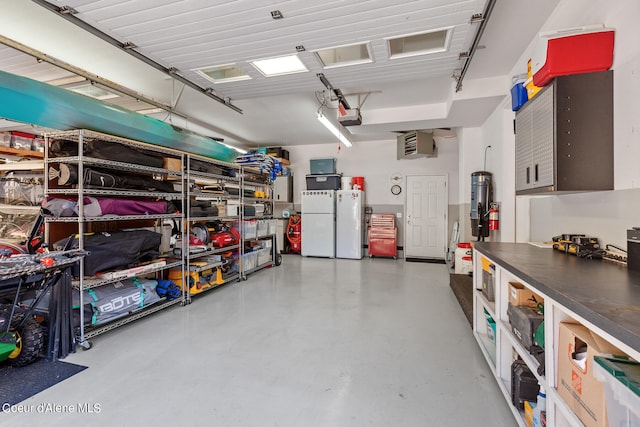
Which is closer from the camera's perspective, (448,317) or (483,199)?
(448,317)

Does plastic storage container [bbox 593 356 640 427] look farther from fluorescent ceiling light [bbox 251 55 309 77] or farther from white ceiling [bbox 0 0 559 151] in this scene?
fluorescent ceiling light [bbox 251 55 309 77]

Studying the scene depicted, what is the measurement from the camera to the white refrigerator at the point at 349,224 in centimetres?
705

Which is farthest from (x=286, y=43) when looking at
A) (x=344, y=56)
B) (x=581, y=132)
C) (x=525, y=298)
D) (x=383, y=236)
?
(x=383, y=236)

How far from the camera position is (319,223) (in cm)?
728

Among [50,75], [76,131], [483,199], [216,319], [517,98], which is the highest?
[50,75]

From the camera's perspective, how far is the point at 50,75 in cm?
379

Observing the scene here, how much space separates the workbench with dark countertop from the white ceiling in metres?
1.94

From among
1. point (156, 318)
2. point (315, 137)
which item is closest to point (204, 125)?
point (315, 137)

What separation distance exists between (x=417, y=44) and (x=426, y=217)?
4835mm

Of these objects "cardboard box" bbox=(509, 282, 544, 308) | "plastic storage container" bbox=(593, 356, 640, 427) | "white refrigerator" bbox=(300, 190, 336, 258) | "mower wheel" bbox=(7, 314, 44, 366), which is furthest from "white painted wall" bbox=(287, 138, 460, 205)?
Result: "plastic storage container" bbox=(593, 356, 640, 427)

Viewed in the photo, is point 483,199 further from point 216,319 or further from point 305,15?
point 216,319

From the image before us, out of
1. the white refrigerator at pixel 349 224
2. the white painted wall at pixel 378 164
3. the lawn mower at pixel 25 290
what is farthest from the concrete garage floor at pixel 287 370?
the white painted wall at pixel 378 164

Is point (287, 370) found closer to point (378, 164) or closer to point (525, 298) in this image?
point (525, 298)

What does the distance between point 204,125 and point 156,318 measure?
441 cm
